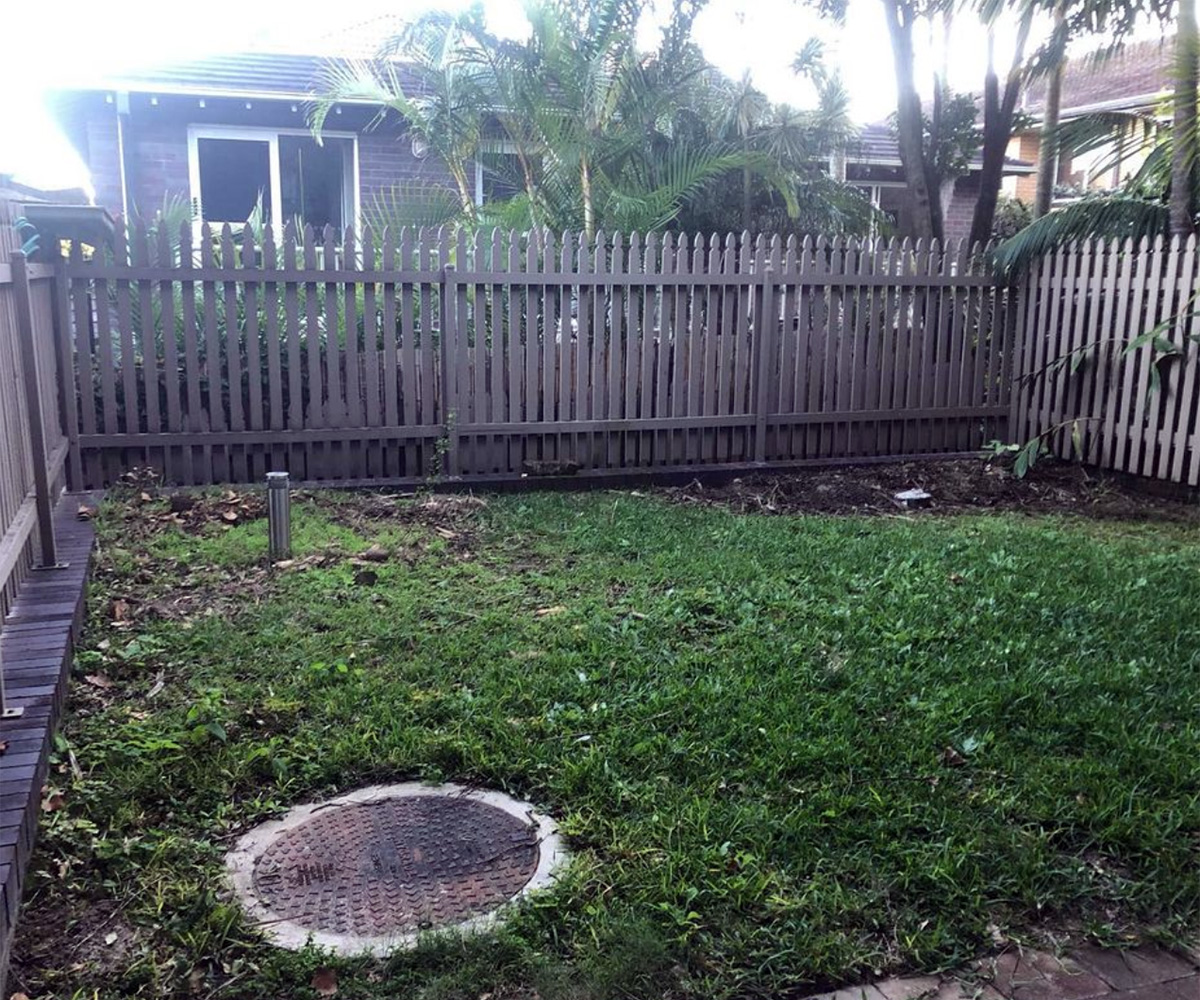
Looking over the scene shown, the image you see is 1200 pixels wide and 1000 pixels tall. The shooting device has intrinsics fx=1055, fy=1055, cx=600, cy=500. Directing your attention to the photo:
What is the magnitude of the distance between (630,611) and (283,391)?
3.73 metres

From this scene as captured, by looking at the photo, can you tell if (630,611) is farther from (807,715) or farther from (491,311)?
(491,311)

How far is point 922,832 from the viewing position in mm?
3062

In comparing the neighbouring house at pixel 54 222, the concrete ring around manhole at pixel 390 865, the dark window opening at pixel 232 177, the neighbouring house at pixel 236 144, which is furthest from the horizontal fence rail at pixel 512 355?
the dark window opening at pixel 232 177

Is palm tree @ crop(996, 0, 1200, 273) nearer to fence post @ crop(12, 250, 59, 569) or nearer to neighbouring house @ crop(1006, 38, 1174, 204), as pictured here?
fence post @ crop(12, 250, 59, 569)

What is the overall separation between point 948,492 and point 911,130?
514 centimetres

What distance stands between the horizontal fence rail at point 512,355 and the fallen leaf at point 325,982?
542 cm

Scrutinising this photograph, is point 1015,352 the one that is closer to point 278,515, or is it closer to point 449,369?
point 449,369

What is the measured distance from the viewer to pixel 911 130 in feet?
37.6

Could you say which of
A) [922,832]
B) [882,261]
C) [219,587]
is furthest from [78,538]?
[882,261]

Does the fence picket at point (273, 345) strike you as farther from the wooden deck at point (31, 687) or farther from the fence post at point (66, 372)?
the wooden deck at point (31, 687)

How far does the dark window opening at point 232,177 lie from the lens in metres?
13.9

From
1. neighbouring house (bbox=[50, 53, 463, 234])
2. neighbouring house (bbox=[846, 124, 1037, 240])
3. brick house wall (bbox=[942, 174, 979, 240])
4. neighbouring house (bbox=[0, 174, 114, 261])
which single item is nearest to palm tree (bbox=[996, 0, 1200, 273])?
neighbouring house (bbox=[846, 124, 1037, 240])

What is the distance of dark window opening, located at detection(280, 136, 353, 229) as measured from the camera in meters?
14.2

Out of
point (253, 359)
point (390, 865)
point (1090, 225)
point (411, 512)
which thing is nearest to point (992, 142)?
point (1090, 225)
